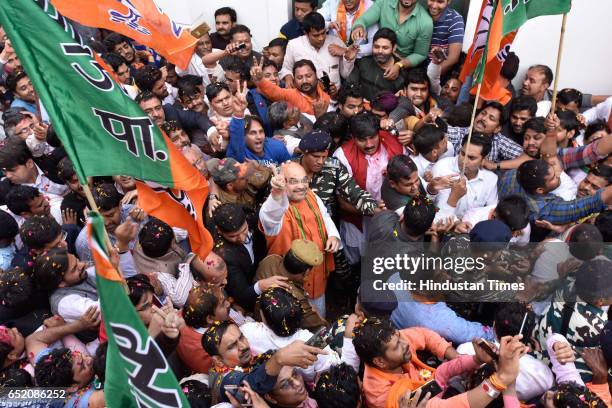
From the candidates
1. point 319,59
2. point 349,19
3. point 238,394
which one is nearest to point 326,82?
point 319,59

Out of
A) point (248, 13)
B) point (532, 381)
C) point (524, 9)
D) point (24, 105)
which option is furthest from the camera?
point (248, 13)

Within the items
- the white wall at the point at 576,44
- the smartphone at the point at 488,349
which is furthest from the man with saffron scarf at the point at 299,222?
the white wall at the point at 576,44

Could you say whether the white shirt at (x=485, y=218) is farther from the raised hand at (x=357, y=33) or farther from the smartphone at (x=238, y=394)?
the raised hand at (x=357, y=33)

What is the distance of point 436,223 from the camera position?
13.6 feet

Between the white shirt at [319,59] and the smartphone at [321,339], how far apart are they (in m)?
3.63

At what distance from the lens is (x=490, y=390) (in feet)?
8.34

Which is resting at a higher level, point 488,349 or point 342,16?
point 342,16

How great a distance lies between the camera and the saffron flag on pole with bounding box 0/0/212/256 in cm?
248

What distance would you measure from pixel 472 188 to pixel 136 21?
2859mm

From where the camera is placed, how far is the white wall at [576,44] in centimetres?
634

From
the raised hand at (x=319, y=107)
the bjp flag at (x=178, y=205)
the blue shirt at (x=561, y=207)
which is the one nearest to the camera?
the bjp flag at (x=178, y=205)

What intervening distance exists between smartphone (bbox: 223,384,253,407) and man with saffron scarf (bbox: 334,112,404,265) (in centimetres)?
202

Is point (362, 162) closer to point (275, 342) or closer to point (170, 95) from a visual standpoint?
point (275, 342)

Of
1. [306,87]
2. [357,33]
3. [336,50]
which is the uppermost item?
[357,33]
